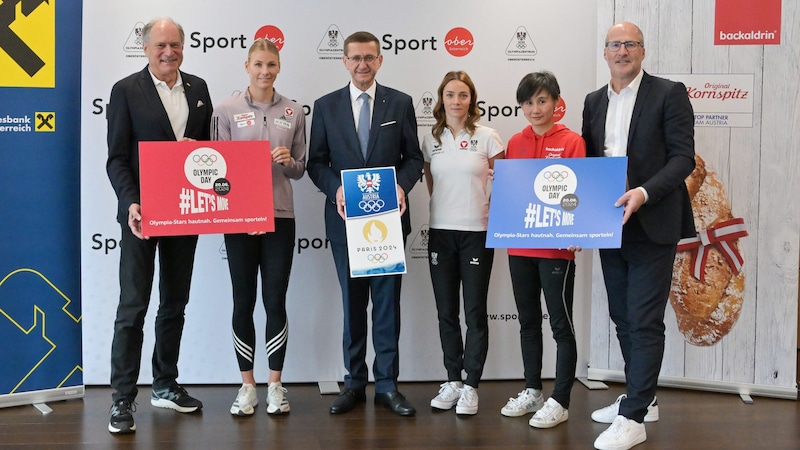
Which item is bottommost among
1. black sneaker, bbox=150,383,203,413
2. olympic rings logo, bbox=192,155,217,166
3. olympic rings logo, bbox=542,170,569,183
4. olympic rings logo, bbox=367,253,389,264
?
black sneaker, bbox=150,383,203,413

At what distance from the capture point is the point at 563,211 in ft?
10.9

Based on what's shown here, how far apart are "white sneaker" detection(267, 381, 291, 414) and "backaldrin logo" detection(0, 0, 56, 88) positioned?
1.86m

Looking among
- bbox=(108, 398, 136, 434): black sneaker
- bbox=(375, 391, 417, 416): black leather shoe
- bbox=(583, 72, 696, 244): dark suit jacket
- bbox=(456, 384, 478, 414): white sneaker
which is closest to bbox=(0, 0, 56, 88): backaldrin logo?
bbox=(108, 398, 136, 434): black sneaker

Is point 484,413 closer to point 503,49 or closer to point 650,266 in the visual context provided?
point 650,266

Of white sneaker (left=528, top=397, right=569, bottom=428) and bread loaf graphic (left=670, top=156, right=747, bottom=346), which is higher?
bread loaf graphic (left=670, top=156, right=747, bottom=346)

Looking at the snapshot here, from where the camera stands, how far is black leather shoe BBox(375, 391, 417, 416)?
3.71 metres

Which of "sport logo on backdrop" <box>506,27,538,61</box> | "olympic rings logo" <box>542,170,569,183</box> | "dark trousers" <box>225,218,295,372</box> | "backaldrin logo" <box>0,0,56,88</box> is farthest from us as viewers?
"sport logo on backdrop" <box>506,27,538,61</box>

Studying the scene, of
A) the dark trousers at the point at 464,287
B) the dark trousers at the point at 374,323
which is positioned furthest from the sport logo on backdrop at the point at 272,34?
the dark trousers at the point at 464,287

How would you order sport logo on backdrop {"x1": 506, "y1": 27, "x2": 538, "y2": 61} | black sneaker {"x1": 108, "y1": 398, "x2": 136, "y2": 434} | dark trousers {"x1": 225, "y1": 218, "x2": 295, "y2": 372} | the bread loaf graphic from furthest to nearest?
sport logo on backdrop {"x1": 506, "y1": 27, "x2": 538, "y2": 61} → the bread loaf graphic → dark trousers {"x1": 225, "y1": 218, "x2": 295, "y2": 372} → black sneaker {"x1": 108, "y1": 398, "x2": 136, "y2": 434}

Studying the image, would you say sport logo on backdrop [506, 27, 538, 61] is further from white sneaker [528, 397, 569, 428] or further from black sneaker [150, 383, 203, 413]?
black sneaker [150, 383, 203, 413]

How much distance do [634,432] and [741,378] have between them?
4.20ft

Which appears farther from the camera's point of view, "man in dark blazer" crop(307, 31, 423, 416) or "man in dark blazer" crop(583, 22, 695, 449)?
"man in dark blazer" crop(307, 31, 423, 416)

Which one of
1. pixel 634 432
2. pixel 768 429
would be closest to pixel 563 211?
pixel 634 432

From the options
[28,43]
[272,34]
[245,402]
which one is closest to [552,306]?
[245,402]
